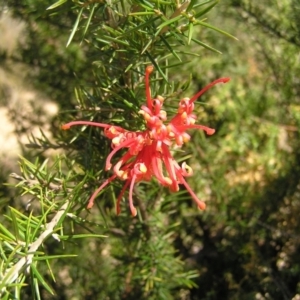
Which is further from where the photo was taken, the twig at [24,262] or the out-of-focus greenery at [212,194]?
the out-of-focus greenery at [212,194]

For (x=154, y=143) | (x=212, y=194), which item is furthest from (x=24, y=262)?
(x=212, y=194)

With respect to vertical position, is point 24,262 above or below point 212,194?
above

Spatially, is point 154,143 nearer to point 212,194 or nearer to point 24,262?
point 24,262

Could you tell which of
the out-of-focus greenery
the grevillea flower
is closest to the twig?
the grevillea flower

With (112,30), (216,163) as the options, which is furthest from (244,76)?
(112,30)

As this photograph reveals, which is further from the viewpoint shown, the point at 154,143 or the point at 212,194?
the point at 212,194

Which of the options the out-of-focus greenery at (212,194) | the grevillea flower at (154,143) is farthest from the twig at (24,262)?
the out-of-focus greenery at (212,194)

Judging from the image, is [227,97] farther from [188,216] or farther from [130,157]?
[130,157]

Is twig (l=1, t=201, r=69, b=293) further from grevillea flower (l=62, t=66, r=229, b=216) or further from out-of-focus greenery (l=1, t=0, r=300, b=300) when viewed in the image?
out-of-focus greenery (l=1, t=0, r=300, b=300)

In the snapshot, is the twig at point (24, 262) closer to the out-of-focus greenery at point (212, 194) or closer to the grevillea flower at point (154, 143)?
the grevillea flower at point (154, 143)
